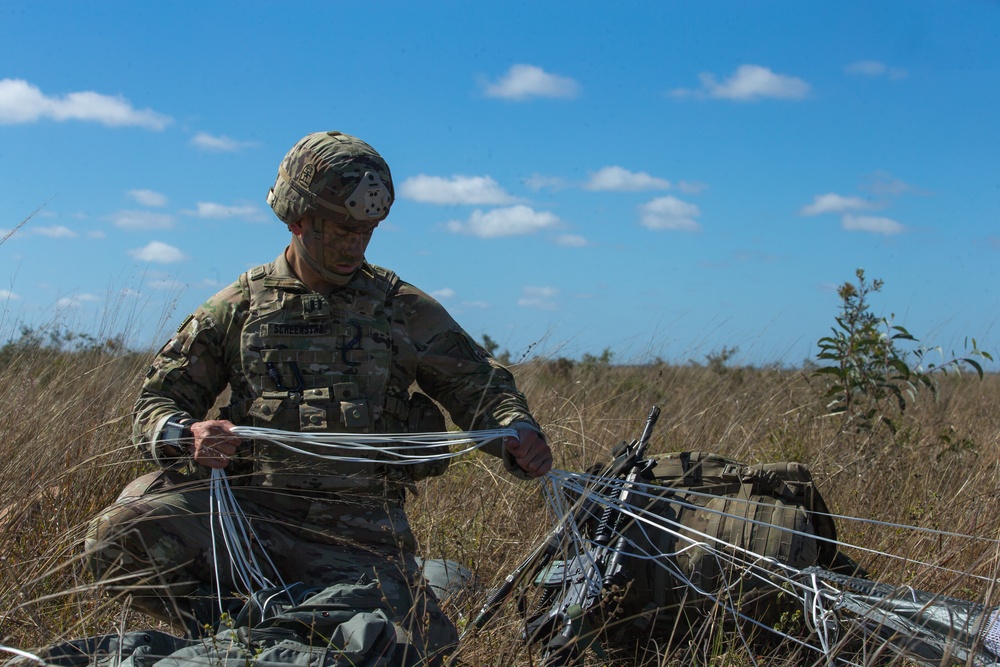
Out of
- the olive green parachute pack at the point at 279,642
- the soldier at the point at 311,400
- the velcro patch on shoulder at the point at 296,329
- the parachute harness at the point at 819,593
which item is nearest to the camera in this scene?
the olive green parachute pack at the point at 279,642

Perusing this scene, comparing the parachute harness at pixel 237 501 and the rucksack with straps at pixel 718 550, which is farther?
the rucksack with straps at pixel 718 550

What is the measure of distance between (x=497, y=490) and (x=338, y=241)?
158 centimetres

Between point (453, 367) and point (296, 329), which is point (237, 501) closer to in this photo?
point (296, 329)

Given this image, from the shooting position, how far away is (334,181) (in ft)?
10.8

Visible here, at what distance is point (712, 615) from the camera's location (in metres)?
3.02

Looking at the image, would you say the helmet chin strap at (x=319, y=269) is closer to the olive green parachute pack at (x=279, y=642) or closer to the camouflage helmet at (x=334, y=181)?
the camouflage helmet at (x=334, y=181)

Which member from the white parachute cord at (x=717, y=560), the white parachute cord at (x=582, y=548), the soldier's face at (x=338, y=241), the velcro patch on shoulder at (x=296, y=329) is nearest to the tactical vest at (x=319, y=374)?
the velcro patch on shoulder at (x=296, y=329)

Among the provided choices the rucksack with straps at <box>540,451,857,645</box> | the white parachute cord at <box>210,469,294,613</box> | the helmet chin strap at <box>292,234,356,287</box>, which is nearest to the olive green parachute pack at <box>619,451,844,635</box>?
the rucksack with straps at <box>540,451,857,645</box>

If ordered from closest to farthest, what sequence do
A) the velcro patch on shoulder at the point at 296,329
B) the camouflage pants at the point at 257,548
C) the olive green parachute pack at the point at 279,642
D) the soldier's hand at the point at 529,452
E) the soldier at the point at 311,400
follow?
the olive green parachute pack at the point at 279,642 < the camouflage pants at the point at 257,548 < the soldier at the point at 311,400 < the soldier's hand at the point at 529,452 < the velcro patch on shoulder at the point at 296,329

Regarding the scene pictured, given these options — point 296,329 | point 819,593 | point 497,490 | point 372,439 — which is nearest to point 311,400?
point 296,329

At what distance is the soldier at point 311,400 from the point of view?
3.09m

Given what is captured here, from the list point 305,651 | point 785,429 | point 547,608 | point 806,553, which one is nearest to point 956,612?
point 806,553

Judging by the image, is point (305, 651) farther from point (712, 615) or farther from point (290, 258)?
point (290, 258)

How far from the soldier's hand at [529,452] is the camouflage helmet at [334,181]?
86 cm
